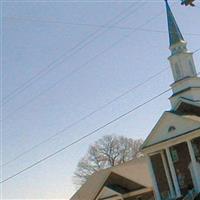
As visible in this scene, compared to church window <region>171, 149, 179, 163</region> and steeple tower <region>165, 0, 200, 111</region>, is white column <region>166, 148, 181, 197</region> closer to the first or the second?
church window <region>171, 149, 179, 163</region>

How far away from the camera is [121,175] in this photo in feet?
130

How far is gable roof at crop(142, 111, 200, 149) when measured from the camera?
33.4m

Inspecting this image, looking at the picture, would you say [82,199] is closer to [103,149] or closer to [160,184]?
[160,184]

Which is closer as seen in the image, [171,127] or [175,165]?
[171,127]

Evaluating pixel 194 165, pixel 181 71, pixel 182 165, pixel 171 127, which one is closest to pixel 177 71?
pixel 181 71

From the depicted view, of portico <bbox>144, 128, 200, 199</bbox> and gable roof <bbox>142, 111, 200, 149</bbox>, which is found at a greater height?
gable roof <bbox>142, 111, 200, 149</bbox>

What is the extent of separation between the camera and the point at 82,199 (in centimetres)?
4159

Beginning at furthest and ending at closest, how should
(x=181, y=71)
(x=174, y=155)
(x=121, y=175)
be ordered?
(x=121, y=175) → (x=181, y=71) → (x=174, y=155)

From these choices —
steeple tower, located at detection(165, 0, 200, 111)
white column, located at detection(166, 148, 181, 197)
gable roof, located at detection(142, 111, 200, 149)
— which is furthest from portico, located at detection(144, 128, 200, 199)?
steeple tower, located at detection(165, 0, 200, 111)

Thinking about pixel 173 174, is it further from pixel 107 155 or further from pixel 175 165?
pixel 107 155

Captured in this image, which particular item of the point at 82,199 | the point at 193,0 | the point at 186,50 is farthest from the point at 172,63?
the point at 193,0

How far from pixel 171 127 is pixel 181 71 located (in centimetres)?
624

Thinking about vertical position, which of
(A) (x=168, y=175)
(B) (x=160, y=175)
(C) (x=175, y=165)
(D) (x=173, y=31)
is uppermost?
(D) (x=173, y=31)

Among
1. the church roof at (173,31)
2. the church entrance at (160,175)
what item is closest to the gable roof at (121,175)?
the church entrance at (160,175)
